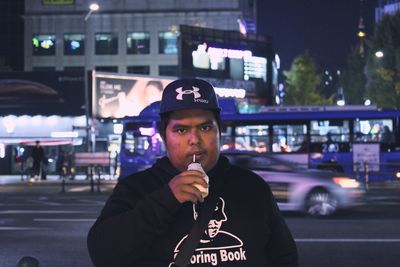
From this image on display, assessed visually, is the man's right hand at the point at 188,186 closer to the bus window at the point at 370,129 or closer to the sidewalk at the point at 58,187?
the sidewalk at the point at 58,187

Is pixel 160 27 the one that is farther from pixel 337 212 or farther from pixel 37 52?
pixel 337 212

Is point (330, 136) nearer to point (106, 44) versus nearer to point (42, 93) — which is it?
point (42, 93)

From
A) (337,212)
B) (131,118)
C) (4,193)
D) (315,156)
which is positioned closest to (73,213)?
(337,212)

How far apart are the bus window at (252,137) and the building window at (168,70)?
31.2 metres

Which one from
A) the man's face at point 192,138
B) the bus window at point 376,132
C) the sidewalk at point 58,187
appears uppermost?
the man's face at point 192,138

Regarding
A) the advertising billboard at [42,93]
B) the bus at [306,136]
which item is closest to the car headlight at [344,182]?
the bus at [306,136]

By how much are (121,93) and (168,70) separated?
766 inches

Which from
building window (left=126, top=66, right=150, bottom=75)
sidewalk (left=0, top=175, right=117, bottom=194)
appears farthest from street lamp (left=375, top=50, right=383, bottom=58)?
sidewalk (left=0, top=175, right=117, bottom=194)

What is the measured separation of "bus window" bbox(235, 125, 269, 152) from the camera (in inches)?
1029

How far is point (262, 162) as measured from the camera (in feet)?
50.3

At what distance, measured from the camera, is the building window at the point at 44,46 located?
58812mm

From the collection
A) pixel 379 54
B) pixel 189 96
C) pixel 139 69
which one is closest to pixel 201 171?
pixel 189 96

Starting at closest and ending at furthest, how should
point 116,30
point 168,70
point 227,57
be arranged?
point 227,57 → point 168,70 → point 116,30

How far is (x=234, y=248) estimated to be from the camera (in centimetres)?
248
